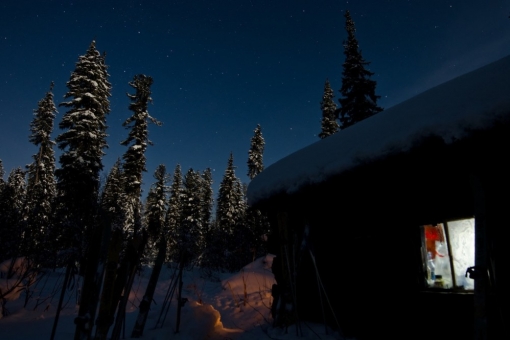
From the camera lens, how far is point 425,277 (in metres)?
4.34

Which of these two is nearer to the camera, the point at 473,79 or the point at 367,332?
the point at 473,79

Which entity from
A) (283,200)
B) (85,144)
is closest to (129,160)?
(85,144)

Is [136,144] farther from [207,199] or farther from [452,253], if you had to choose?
[452,253]

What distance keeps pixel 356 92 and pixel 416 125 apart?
14766 millimetres

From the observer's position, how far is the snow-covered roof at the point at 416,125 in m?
3.27

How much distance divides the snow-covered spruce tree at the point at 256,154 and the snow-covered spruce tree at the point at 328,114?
716 centimetres

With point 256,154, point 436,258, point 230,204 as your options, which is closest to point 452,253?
point 436,258

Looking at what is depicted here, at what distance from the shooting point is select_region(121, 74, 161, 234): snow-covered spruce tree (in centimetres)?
2023

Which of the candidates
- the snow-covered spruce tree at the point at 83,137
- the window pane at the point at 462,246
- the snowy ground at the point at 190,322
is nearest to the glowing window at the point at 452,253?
the window pane at the point at 462,246

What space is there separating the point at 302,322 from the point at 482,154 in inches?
164

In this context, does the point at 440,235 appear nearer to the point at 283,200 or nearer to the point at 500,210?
the point at 500,210

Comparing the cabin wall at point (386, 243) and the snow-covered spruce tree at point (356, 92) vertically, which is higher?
the snow-covered spruce tree at point (356, 92)

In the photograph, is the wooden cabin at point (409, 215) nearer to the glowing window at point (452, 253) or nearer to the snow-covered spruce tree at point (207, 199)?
the glowing window at point (452, 253)

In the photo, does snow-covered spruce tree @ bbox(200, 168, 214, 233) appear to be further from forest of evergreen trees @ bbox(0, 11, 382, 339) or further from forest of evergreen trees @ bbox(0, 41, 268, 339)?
forest of evergreen trees @ bbox(0, 11, 382, 339)
